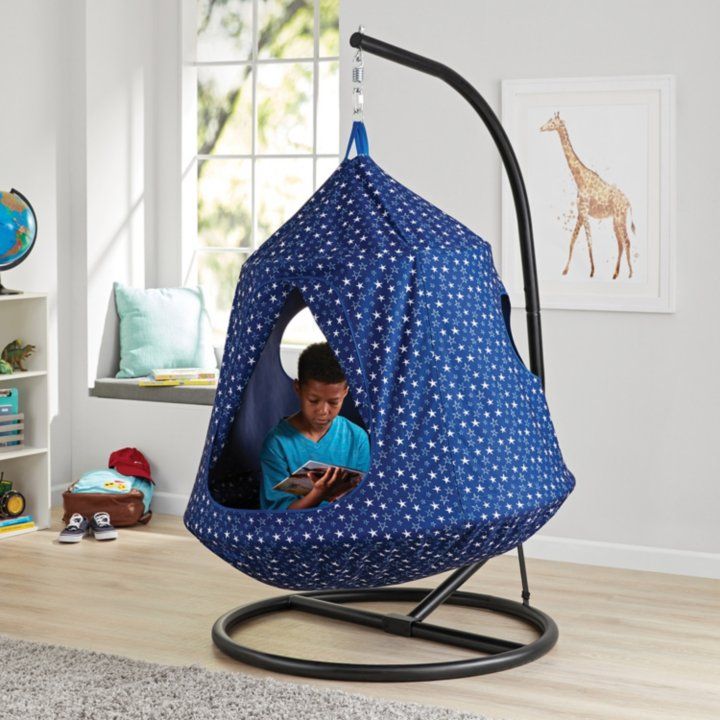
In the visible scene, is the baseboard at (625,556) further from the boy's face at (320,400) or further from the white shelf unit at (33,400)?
the white shelf unit at (33,400)

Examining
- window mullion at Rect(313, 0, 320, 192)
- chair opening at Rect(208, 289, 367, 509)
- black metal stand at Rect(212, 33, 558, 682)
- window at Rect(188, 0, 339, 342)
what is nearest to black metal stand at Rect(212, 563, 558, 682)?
black metal stand at Rect(212, 33, 558, 682)

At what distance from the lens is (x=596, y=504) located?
4207mm

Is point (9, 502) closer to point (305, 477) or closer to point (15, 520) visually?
point (15, 520)

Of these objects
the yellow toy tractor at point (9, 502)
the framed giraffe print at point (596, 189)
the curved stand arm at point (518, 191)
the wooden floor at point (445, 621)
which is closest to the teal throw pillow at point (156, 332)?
the yellow toy tractor at point (9, 502)

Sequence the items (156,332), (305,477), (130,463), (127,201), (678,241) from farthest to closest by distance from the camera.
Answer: (127,201), (156,332), (130,463), (678,241), (305,477)

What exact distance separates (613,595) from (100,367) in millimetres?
2495

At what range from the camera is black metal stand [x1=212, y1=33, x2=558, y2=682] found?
2934mm

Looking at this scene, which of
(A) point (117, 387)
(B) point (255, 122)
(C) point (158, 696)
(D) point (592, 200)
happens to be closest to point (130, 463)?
(A) point (117, 387)

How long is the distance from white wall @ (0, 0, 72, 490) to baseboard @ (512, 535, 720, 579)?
206 centimetres

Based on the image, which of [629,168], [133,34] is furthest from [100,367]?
[629,168]

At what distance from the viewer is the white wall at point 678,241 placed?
158 inches

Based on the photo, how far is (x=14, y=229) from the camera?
444 centimetres

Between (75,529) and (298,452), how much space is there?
1.54 metres

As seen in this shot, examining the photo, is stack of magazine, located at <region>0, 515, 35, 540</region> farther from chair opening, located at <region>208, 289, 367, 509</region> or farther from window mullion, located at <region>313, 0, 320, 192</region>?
window mullion, located at <region>313, 0, 320, 192</region>
